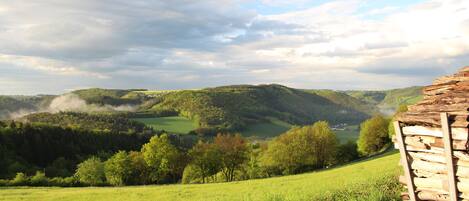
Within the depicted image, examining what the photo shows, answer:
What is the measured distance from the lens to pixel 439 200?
454 inches

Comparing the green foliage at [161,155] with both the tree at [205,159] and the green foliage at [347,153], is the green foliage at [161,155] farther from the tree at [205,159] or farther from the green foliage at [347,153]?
the green foliage at [347,153]

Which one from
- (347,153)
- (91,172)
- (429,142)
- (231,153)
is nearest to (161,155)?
(231,153)

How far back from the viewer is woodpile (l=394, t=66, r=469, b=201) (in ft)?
35.4

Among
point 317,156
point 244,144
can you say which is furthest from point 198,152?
point 317,156

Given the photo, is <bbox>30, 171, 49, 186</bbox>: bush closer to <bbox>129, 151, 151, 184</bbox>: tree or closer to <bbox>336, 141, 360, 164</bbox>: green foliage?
<bbox>129, 151, 151, 184</bbox>: tree

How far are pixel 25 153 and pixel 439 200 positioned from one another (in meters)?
140

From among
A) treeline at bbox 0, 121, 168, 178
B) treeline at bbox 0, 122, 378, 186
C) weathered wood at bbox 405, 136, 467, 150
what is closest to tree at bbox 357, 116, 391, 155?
treeline at bbox 0, 122, 378, 186

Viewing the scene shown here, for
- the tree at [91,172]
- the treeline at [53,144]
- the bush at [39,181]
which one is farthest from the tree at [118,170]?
the treeline at [53,144]

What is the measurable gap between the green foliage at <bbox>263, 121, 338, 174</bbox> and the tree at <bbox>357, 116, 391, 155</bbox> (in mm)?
6187

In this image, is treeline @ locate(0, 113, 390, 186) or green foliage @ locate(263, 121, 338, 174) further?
green foliage @ locate(263, 121, 338, 174)

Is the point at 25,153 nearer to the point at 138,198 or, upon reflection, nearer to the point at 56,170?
the point at 56,170

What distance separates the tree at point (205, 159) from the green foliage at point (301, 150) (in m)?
9.71

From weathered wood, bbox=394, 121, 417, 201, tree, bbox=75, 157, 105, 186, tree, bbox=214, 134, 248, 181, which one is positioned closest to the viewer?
weathered wood, bbox=394, 121, 417, 201

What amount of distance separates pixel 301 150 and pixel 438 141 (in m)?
72.8
